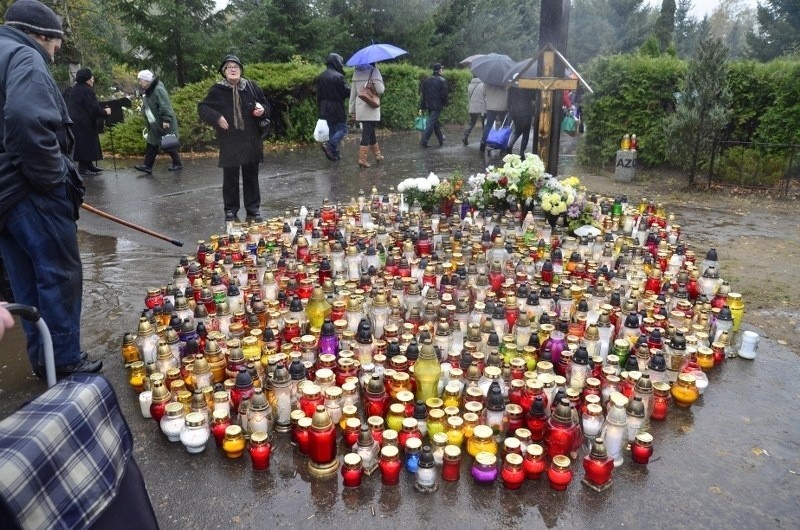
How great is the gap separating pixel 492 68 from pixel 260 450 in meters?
11.4

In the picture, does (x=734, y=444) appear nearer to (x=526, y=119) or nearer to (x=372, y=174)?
(x=372, y=174)

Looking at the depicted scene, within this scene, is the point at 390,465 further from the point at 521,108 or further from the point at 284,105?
the point at 284,105

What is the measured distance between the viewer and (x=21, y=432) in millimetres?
1537

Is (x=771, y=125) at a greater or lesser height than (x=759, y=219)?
greater

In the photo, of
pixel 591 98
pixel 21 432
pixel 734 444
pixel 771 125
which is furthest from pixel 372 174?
pixel 21 432

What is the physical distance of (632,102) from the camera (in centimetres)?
1145

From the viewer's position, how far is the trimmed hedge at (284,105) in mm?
12884

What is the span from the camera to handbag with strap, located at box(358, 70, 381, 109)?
35.3 feet

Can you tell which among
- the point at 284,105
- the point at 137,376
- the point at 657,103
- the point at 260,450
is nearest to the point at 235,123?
the point at 137,376

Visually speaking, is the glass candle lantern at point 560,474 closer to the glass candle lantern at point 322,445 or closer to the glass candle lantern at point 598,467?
the glass candle lantern at point 598,467

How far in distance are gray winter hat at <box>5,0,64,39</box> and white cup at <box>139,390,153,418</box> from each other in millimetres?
2119

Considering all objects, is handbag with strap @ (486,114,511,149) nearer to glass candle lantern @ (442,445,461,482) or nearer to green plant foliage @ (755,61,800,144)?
green plant foliage @ (755,61,800,144)

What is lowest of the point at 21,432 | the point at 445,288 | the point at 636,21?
the point at 445,288

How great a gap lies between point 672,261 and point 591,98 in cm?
773
